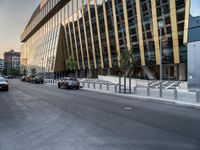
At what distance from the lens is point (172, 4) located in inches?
1244

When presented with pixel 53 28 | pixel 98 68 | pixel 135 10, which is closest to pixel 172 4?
pixel 135 10

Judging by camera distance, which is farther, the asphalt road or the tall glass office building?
the tall glass office building

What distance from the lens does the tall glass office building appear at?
32156mm

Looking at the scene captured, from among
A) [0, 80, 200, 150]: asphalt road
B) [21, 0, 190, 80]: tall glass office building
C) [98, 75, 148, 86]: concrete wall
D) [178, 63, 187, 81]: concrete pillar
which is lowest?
[0, 80, 200, 150]: asphalt road

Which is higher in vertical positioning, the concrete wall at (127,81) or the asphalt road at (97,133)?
the concrete wall at (127,81)

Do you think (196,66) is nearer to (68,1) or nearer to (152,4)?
(152,4)

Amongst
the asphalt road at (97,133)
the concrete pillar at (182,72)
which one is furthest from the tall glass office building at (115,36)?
the asphalt road at (97,133)

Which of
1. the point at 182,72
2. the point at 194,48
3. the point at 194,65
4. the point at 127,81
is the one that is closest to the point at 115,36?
the point at 127,81

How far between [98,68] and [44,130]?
1763 inches

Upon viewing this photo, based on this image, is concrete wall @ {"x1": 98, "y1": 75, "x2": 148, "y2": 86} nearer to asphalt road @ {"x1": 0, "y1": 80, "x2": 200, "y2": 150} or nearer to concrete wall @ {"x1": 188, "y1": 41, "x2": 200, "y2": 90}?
concrete wall @ {"x1": 188, "y1": 41, "x2": 200, "y2": 90}

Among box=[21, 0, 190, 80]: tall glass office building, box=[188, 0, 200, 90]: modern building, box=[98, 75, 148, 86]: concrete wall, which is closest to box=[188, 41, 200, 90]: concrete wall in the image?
box=[188, 0, 200, 90]: modern building

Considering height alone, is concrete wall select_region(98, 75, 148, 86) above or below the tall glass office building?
below

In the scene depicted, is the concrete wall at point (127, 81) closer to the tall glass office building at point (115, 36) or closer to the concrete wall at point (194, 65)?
the tall glass office building at point (115, 36)

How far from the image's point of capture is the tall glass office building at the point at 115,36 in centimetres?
3216
